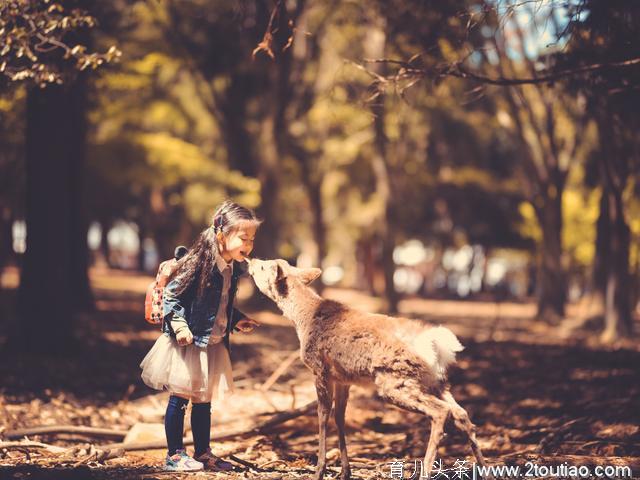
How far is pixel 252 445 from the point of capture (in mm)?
6637

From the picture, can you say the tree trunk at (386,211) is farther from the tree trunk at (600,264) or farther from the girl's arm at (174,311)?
the girl's arm at (174,311)

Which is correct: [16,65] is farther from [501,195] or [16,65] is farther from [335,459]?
[501,195]

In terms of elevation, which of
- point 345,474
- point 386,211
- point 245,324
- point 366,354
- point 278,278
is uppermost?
point 386,211

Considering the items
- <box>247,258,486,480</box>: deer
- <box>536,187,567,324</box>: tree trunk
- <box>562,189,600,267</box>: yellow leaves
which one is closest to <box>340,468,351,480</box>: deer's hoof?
<box>247,258,486,480</box>: deer

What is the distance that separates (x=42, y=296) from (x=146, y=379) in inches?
197

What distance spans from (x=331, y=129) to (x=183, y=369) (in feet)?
86.6

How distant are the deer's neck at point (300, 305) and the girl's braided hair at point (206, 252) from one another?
57 cm

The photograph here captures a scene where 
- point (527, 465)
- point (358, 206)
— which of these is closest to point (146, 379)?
point (527, 465)

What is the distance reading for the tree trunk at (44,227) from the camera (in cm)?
936

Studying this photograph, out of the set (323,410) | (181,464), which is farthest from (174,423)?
(323,410)

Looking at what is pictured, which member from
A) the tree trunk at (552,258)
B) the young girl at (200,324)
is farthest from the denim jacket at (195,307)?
the tree trunk at (552,258)

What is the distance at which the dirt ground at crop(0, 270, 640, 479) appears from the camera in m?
5.42

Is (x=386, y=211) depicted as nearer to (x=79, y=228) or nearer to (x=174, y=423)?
(x=79, y=228)

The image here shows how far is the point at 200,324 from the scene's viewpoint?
498cm
